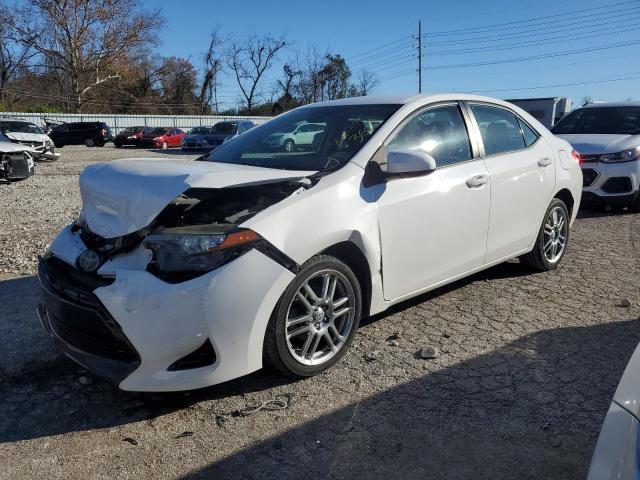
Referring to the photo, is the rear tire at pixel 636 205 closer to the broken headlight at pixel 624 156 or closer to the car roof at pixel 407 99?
the broken headlight at pixel 624 156

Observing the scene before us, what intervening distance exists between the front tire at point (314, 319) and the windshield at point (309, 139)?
27.9 inches

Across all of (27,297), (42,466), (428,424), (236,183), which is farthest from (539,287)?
(27,297)

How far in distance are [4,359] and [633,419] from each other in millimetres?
3498

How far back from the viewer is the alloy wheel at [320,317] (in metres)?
3.14

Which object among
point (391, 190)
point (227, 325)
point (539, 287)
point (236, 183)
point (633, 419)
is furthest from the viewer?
point (539, 287)

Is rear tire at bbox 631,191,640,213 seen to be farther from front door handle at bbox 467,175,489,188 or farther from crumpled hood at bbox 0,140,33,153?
crumpled hood at bbox 0,140,33,153

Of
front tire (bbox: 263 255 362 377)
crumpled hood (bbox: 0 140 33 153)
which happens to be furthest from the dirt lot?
crumpled hood (bbox: 0 140 33 153)

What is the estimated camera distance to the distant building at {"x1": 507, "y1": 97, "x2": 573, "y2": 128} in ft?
91.5

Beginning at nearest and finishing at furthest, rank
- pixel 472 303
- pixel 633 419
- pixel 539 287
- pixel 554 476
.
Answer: pixel 633 419 < pixel 554 476 < pixel 472 303 < pixel 539 287

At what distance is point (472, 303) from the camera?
14.7 ft

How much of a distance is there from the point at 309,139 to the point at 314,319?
1.53m

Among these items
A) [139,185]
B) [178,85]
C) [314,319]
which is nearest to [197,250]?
[139,185]

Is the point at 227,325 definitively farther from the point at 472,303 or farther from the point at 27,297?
the point at 27,297

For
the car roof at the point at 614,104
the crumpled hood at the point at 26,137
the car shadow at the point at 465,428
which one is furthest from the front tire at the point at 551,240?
the crumpled hood at the point at 26,137
